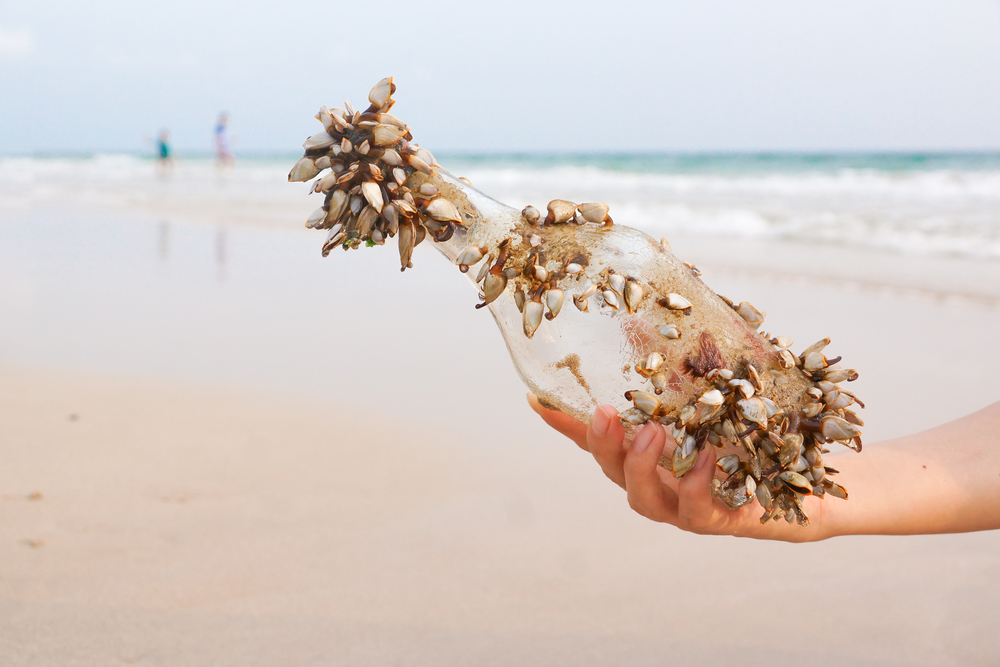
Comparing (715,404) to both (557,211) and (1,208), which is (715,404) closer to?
(557,211)

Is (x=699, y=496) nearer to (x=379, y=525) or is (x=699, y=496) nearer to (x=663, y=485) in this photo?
(x=663, y=485)

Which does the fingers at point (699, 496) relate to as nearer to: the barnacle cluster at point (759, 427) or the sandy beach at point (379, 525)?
the barnacle cluster at point (759, 427)

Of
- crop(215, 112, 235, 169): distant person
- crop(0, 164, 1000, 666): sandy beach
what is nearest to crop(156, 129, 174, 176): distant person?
crop(215, 112, 235, 169): distant person

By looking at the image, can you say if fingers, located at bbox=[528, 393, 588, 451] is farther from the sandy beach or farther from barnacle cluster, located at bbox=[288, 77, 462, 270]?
the sandy beach

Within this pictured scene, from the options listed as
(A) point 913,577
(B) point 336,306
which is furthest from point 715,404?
(B) point 336,306

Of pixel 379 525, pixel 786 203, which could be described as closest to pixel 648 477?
pixel 379 525

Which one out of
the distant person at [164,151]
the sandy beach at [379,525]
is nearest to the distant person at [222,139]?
the distant person at [164,151]

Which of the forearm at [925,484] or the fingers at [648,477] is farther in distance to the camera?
the forearm at [925,484]
